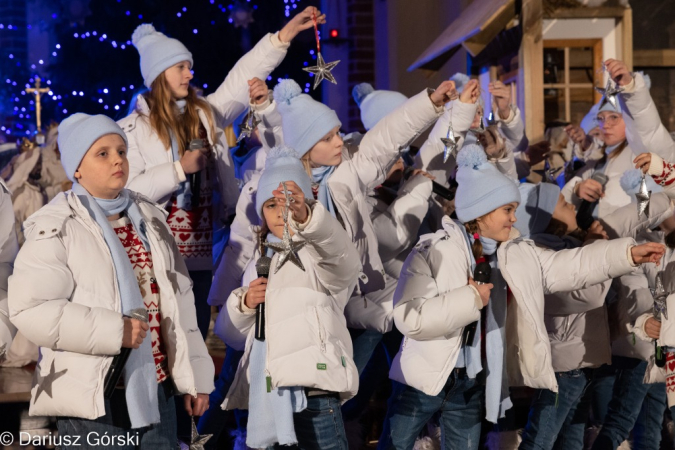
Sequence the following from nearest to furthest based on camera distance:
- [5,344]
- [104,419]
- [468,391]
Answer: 1. [104,419]
2. [5,344]
3. [468,391]

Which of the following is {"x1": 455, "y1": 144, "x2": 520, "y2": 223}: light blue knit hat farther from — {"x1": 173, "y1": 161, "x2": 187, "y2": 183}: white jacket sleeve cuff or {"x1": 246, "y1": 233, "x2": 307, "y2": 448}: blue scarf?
{"x1": 173, "y1": 161, "x2": 187, "y2": 183}: white jacket sleeve cuff

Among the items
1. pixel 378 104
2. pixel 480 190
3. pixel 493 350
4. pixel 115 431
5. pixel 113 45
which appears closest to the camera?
pixel 115 431

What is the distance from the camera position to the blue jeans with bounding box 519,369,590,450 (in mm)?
4758

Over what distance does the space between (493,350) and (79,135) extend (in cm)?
200

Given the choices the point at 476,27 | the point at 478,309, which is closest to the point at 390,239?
the point at 478,309

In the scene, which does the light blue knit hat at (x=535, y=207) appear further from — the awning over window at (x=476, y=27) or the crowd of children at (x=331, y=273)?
the awning over window at (x=476, y=27)

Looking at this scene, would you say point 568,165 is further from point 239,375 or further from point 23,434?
point 23,434

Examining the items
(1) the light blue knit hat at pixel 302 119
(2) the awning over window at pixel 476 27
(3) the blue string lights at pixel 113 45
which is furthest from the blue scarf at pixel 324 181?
(3) the blue string lights at pixel 113 45

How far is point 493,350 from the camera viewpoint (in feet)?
14.3

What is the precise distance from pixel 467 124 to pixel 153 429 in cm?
254

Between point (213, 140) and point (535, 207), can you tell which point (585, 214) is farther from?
point (213, 140)

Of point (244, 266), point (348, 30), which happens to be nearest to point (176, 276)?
point (244, 266)

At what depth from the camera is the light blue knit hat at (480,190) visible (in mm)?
4477

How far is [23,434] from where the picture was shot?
18.5 feet
